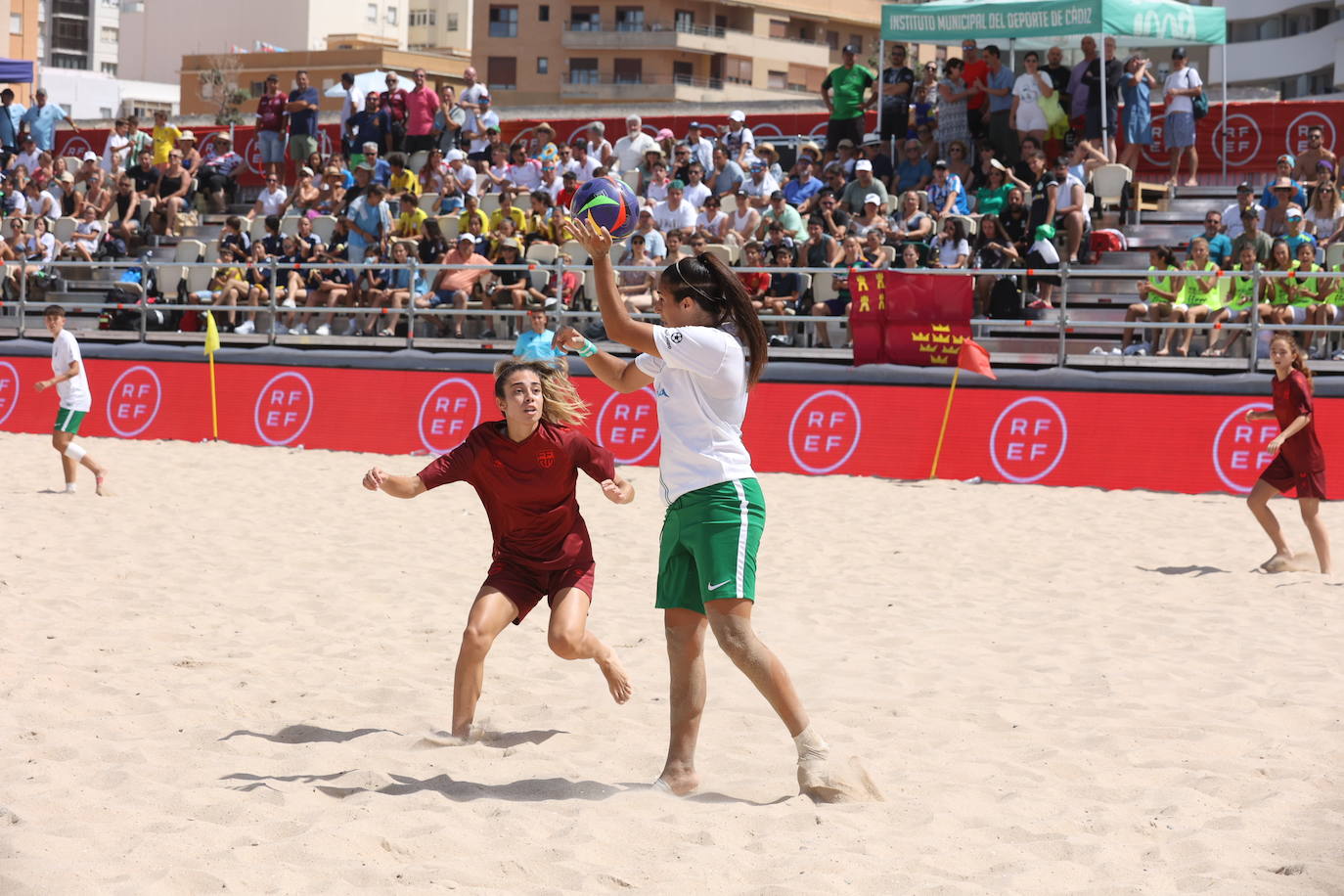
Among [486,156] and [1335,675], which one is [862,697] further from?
[486,156]

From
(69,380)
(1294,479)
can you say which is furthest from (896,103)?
(69,380)

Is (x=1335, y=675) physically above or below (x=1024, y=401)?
below

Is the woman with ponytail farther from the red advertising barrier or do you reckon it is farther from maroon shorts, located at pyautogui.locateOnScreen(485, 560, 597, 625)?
the red advertising barrier

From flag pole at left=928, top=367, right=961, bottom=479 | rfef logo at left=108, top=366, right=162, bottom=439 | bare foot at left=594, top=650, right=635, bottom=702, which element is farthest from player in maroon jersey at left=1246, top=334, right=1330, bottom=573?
rfef logo at left=108, top=366, right=162, bottom=439

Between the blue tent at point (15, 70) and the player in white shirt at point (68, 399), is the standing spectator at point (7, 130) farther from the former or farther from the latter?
the player in white shirt at point (68, 399)

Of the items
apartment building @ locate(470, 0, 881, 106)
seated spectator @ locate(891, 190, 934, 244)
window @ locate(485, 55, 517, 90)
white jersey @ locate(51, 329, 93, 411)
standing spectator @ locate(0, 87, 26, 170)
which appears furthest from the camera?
window @ locate(485, 55, 517, 90)

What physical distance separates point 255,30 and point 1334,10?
57240mm

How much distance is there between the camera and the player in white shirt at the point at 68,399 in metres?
12.2

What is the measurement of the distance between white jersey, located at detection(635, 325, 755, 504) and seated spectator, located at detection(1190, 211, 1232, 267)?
1063 cm

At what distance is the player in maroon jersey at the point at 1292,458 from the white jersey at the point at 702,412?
18.9 ft

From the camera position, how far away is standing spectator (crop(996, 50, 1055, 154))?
16.7 meters

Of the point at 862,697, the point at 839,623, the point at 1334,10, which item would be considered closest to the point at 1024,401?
the point at 839,623

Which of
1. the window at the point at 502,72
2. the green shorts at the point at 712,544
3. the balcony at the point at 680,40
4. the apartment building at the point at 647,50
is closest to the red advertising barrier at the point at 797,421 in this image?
the green shorts at the point at 712,544

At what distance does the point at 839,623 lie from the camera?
7.80 m
